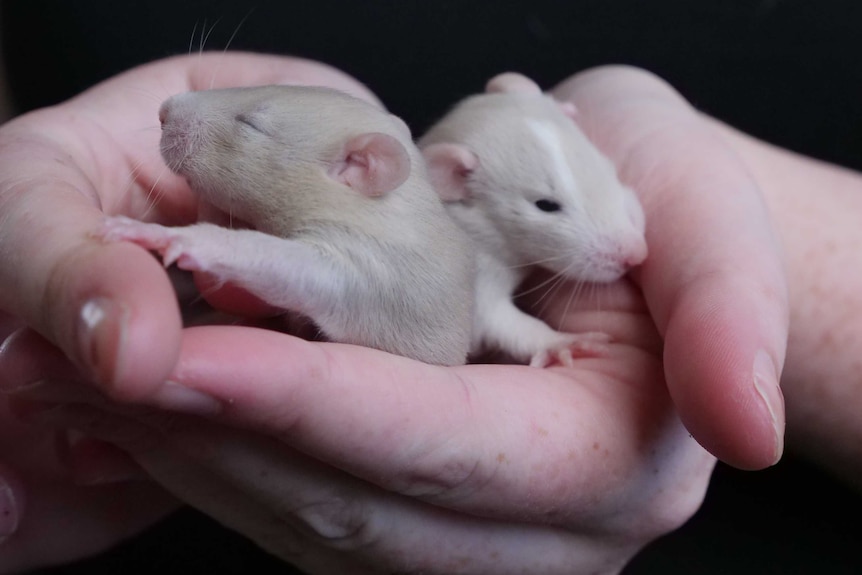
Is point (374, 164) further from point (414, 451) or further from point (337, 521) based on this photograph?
point (337, 521)

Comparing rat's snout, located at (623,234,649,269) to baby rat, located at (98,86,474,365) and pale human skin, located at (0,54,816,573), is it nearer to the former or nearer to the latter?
pale human skin, located at (0,54,816,573)

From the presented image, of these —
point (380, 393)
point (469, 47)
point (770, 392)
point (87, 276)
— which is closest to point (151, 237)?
point (87, 276)

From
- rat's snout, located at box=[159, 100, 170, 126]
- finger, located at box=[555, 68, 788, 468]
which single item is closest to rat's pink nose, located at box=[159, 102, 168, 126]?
rat's snout, located at box=[159, 100, 170, 126]

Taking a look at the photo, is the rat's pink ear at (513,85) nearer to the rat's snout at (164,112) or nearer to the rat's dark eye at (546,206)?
the rat's dark eye at (546,206)

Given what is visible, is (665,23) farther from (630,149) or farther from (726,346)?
(726,346)

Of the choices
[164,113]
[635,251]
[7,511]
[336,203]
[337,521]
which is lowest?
[7,511]
